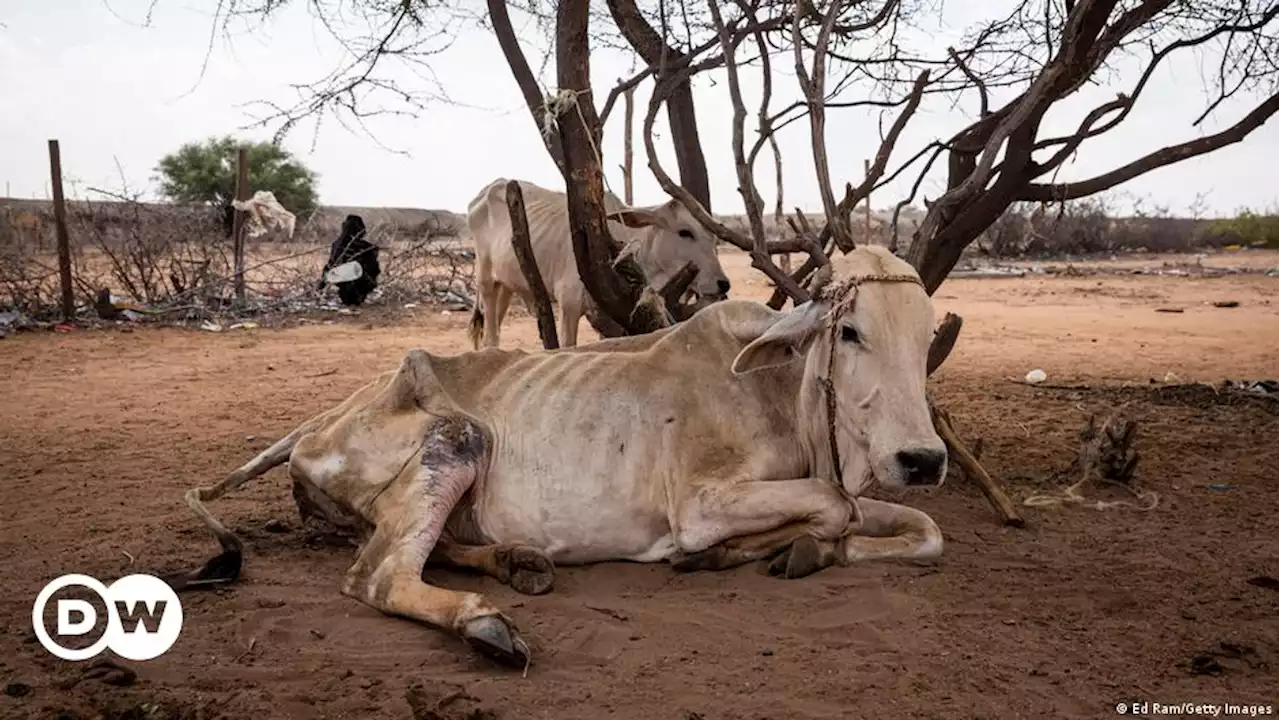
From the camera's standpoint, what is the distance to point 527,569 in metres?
4.04

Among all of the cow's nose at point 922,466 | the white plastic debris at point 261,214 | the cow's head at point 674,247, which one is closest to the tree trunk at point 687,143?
the cow's head at point 674,247

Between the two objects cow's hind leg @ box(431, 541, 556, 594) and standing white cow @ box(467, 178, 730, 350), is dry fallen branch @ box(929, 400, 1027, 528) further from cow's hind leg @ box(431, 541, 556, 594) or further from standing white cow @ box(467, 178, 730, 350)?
standing white cow @ box(467, 178, 730, 350)

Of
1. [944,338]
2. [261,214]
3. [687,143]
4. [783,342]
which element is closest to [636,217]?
[687,143]

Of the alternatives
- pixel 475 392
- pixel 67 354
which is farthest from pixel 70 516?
pixel 67 354

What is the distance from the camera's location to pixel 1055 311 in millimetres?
14898

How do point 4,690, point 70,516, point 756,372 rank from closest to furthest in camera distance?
point 4,690 → point 756,372 → point 70,516

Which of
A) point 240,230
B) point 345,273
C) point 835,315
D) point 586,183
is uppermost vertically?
point 586,183

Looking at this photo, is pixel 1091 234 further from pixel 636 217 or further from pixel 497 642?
pixel 497 642

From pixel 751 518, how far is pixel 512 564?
85 cm

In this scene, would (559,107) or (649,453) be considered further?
(559,107)

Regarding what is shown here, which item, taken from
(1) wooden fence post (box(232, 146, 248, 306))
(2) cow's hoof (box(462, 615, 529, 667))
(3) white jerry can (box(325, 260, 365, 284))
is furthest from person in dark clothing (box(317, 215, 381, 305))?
(2) cow's hoof (box(462, 615, 529, 667))

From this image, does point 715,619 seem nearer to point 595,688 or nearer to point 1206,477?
point 595,688

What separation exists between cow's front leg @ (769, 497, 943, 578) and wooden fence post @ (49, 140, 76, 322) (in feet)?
35.3

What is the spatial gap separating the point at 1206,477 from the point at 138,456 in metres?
5.47
